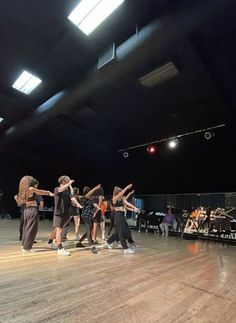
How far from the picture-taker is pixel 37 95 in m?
6.56

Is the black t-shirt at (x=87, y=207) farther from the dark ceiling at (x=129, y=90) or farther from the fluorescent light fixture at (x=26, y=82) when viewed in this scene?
the fluorescent light fixture at (x=26, y=82)

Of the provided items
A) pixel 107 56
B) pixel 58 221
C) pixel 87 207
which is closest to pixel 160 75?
pixel 107 56

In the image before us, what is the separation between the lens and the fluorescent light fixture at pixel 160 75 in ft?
16.2

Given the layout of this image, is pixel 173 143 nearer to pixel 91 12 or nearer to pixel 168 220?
pixel 168 220

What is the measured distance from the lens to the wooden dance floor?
2059 millimetres

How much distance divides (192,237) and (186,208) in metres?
1.19

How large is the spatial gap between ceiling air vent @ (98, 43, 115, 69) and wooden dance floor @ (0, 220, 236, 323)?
3491mm

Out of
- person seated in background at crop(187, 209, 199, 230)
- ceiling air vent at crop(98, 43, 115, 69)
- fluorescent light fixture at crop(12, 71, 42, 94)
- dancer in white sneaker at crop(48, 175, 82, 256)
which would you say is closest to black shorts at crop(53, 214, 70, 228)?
dancer in white sneaker at crop(48, 175, 82, 256)

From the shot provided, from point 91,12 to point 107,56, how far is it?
97cm

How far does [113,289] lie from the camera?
2.65 meters

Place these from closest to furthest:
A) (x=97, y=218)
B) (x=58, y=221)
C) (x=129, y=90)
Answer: (x=58, y=221), (x=97, y=218), (x=129, y=90)

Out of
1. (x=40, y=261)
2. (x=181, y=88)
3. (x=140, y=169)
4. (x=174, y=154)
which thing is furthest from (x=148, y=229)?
(x=40, y=261)

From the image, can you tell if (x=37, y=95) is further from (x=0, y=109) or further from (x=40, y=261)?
(x=40, y=261)

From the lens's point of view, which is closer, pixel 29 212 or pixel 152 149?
pixel 29 212
